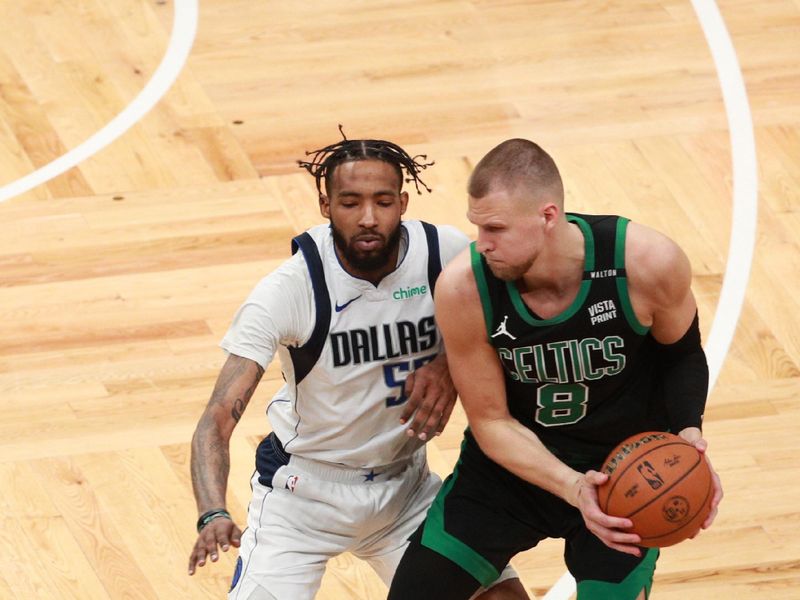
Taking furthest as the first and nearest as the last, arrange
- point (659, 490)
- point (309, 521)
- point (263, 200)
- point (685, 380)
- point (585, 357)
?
point (263, 200), point (309, 521), point (685, 380), point (585, 357), point (659, 490)

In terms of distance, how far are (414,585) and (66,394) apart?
2567mm

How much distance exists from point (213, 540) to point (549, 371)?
1.08 metres

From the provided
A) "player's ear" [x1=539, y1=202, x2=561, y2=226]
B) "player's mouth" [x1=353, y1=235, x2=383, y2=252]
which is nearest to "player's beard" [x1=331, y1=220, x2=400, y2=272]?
"player's mouth" [x1=353, y1=235, x2=383, y2=252]

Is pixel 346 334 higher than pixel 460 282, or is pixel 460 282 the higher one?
pixel 460 282

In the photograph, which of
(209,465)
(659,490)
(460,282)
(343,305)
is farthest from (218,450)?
(659,490)

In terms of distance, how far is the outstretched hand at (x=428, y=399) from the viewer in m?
4.77

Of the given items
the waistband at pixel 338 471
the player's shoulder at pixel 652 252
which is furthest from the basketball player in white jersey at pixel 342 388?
the player's shoulder at pixel 652 252

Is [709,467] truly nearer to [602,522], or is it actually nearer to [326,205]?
[602,522]

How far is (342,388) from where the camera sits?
4832mm

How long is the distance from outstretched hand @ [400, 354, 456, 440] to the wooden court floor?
4.48ft

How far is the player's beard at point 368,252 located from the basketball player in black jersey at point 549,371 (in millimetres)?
196

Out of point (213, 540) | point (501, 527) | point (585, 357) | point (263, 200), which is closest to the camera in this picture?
point (213, 540)

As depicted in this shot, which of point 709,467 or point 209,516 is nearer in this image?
point 209,516

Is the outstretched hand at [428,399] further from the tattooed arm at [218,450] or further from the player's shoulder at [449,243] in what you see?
the tattooed arm at [218,450]
